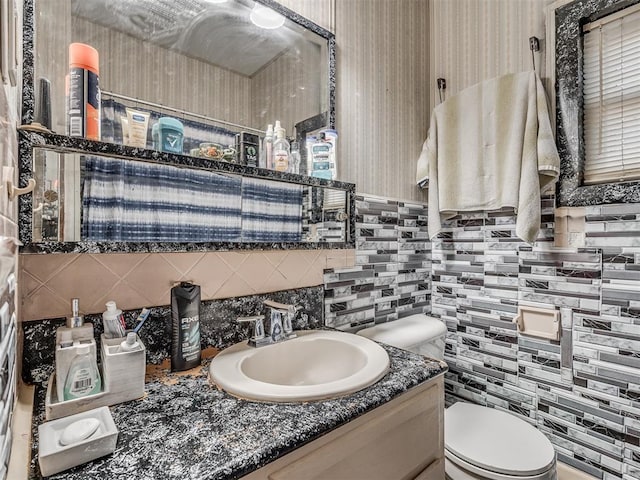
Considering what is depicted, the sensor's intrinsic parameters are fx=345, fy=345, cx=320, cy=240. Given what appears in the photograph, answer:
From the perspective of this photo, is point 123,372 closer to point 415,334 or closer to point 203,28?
point 203,28

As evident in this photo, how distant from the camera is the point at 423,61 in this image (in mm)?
1838

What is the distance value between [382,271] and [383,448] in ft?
2.96

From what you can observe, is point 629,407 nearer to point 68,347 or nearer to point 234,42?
point 68,347

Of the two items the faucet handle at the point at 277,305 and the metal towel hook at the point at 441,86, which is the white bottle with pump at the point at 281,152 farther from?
the metal towel hook at the point at 441,86

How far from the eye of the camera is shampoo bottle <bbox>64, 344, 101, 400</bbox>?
2.27 feet

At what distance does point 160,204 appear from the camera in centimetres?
91

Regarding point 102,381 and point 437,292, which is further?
point 437,292

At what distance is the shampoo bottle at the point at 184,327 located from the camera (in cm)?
91

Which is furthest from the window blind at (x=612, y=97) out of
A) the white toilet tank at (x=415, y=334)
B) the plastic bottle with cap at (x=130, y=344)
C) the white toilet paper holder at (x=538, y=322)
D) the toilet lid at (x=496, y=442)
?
the plastic bottle with cap at (x=130, y=344)

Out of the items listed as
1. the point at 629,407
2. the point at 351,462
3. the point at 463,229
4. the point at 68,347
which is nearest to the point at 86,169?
the point at 68,347

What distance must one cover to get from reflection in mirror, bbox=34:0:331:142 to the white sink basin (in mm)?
673

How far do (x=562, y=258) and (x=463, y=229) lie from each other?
1.46ft

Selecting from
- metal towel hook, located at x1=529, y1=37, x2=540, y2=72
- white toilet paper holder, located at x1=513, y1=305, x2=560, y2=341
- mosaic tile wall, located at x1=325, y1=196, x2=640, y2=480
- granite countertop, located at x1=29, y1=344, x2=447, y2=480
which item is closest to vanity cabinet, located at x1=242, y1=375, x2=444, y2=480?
granite countertop, located at x1=29, y1=344, x2=447, y2=480

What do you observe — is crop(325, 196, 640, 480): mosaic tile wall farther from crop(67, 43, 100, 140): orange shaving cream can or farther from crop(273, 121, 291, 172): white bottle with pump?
crop(67, 43, 100, 140): orange shaving cream can
